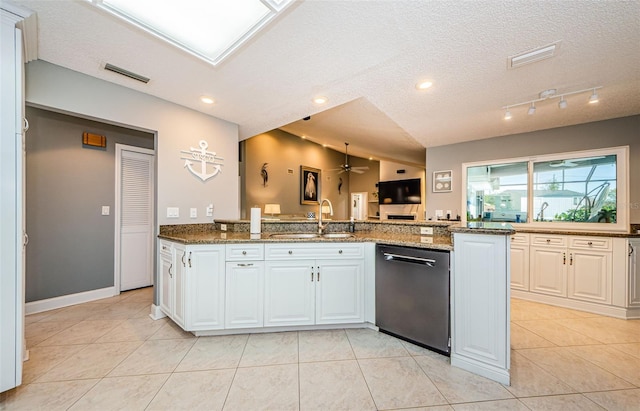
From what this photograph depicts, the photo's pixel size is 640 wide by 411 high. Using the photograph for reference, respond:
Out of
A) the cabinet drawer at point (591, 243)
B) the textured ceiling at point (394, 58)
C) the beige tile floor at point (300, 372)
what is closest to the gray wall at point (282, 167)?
the textured ceiling at point (394, 58)

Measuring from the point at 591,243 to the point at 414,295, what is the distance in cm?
265

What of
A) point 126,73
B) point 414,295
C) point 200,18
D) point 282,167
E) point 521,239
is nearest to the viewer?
point 200,18

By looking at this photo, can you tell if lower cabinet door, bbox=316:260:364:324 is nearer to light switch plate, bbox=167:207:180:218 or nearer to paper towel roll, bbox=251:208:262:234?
paper towel roll, bbox=251:208:262:234

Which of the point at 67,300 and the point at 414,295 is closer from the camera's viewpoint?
the point at 414,295

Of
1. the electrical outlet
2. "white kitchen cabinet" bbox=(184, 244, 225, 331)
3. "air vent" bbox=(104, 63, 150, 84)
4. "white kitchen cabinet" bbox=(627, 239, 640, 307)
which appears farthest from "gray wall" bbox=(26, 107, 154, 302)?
"white kitchen cabinet" bbox=(627, 239, 640, 307)

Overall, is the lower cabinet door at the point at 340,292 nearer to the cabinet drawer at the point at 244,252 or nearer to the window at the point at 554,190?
the cabinet drawer at the point at 244,252

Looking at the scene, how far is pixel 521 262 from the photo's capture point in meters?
3.42

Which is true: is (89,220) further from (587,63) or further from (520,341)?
(587,63)

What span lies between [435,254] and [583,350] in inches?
62.3

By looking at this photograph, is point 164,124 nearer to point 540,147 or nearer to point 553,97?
point 553,97

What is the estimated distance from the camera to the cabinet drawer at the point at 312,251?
228cm

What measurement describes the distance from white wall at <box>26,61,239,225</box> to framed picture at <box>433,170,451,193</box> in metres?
3.34

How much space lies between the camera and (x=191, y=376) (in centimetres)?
171

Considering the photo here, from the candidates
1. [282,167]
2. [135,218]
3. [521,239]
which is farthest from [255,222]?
[521,239]
